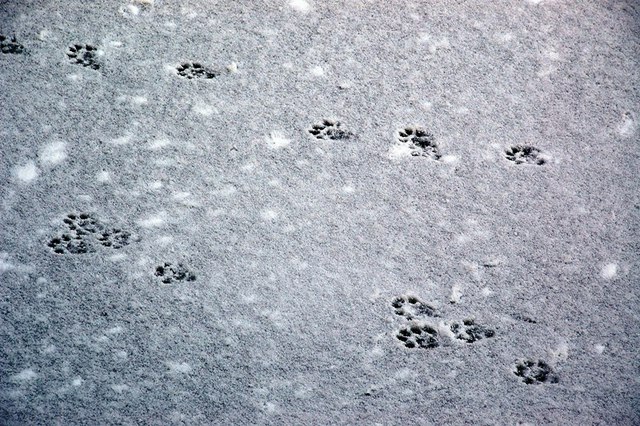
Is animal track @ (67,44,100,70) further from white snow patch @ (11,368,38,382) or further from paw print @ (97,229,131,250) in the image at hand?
white snow patch @ (11,368,38,382)

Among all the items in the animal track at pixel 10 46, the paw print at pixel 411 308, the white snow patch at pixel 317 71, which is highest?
the white snow patch at pixel 317 71

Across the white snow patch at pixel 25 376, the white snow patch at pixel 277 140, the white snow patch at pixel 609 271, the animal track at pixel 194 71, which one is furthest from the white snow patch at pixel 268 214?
the white snow patch at pixel 609 271

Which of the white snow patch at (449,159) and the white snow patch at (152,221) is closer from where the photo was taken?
the white snow patch at (152,221)

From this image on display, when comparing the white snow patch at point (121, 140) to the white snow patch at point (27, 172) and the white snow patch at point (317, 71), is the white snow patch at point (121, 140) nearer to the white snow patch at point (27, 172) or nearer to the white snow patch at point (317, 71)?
the white snow patch at point (27, 172)

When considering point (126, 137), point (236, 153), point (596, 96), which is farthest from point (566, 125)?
point (126, 137)

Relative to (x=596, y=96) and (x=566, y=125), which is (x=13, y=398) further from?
(x=596, y=96)

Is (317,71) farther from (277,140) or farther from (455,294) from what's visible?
(455,294)

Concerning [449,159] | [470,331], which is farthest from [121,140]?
[470,331]
